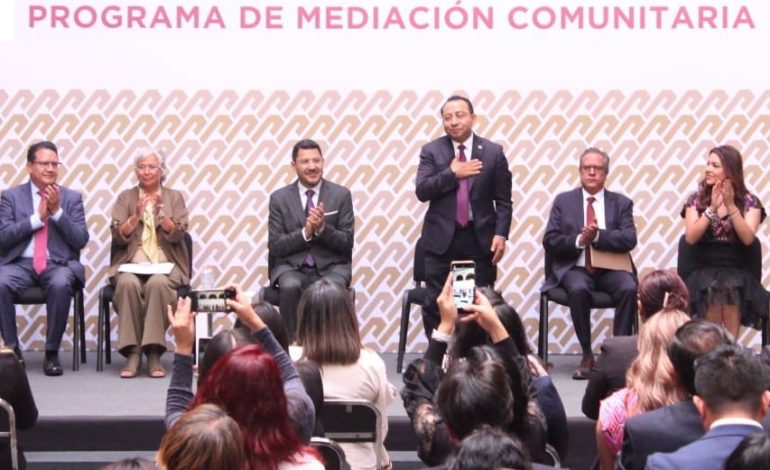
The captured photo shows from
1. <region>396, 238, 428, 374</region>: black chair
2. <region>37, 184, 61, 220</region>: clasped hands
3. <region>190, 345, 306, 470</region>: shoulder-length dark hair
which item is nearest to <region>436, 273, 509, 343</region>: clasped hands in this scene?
<region>190, 345, 306, 470</region>: shoulder-length dark hair

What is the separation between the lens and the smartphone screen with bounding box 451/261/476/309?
3.95m

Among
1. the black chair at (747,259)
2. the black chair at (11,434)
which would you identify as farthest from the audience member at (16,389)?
the black chair at (747,259)

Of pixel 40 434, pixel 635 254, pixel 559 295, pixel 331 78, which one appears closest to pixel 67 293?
pixel 40 434

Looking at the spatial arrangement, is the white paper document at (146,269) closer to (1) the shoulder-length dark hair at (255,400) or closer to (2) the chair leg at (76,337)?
→ (2) the chair leg at (76,337)

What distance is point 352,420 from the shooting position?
4414 mm

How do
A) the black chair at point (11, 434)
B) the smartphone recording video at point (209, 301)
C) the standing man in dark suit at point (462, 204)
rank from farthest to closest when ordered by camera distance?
the standing man in dark suit at point (462, 204), the black chair at point (11, 434), the smartphone recording video at point (209, 301)

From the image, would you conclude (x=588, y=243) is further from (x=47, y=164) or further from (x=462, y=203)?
(x=47, y=164)

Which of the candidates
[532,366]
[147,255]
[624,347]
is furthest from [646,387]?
[147,255]

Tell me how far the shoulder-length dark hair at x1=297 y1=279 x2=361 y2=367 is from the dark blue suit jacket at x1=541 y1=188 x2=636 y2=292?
297 cm

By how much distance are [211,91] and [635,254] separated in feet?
8.84

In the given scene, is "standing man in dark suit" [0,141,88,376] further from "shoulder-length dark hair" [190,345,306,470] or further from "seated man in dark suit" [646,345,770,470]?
"seated man in dark suit" [646,345,770,470]

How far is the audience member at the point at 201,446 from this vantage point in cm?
259

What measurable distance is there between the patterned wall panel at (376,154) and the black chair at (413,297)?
0.38 meters

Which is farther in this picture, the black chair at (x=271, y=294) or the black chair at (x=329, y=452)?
the black chair at (x=271, y=294)
